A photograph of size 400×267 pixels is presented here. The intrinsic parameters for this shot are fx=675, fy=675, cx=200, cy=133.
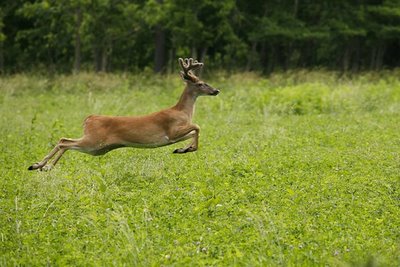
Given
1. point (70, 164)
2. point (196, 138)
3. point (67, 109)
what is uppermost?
point (196, 138)

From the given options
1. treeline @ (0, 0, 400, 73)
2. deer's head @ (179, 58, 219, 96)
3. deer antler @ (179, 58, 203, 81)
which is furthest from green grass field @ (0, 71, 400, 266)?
treeline @ (0, 0, 400, 73)

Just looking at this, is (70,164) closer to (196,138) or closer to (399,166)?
(196,138)

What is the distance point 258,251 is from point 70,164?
5145 millimetres

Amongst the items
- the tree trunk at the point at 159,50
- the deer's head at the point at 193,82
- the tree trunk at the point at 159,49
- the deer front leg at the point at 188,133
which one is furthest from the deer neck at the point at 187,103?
the tree trunk at the point at 159,49

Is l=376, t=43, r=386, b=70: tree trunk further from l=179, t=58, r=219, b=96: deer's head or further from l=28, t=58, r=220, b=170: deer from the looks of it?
l=28, t=58, r=220, b=170: deer

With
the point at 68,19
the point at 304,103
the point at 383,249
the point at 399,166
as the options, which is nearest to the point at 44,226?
the point at 383,249

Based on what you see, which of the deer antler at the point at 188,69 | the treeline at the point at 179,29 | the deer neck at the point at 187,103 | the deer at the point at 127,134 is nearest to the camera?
the deer at the point at 127,134

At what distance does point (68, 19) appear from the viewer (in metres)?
35.3

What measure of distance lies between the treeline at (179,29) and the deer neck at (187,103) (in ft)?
64.8

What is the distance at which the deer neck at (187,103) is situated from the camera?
10109 millimetres

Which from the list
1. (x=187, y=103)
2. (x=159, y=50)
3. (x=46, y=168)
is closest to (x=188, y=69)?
(x=187, y=103)

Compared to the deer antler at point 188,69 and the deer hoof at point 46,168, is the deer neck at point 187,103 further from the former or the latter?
the deer hoof at point 46,168

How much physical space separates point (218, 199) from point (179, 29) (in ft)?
85.8

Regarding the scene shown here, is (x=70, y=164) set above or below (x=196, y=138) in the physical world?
below
